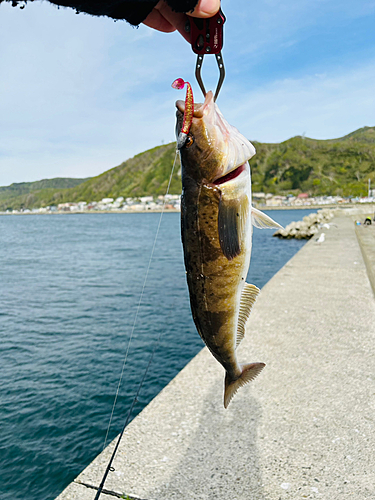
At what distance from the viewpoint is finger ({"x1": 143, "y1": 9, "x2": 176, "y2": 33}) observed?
2352 millimetres

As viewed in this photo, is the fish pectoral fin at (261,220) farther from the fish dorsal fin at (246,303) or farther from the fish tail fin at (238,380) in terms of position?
the fish tail fin at (238,380)

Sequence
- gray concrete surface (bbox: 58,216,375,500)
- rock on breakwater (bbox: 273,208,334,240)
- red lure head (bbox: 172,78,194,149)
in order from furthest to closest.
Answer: rock on breakwater (bbox: 273,208,334,240) → gray concrete surface (bbox: 58,216,375,500) → red lure head (bbox: 172,78,194,149)

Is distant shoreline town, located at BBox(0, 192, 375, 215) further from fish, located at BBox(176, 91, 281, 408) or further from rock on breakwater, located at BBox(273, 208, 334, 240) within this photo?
fish, located at BBox(176, 91, 281, 408)

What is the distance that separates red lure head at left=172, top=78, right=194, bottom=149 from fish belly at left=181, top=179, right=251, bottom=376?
0.80ft

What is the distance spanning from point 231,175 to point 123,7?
3.59 ft

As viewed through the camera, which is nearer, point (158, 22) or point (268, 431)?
point (158, 22)

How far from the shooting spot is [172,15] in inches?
88.7

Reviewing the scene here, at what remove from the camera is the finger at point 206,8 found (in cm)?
194

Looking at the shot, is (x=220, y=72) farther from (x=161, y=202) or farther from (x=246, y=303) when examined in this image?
(x=161, y=202)

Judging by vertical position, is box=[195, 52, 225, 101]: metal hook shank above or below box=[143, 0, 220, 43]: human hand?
below

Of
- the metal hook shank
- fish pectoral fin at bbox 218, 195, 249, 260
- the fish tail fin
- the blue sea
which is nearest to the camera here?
fish pectoral fin at bbox 218, 195, 249, 260

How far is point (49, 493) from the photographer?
211 inches

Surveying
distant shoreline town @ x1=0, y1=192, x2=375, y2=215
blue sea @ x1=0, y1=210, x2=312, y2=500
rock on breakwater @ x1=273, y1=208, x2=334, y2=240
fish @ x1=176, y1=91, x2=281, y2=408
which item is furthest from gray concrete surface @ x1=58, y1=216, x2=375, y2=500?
distant shoreline town @ x1=0, y1=192, x2=375, y2=215

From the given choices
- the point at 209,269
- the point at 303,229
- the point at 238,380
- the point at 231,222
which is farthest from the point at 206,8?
the point at 303,229
